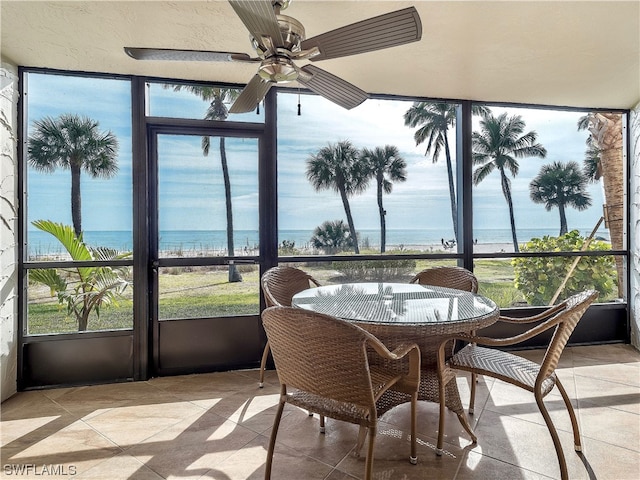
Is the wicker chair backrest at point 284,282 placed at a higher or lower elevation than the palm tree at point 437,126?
lower

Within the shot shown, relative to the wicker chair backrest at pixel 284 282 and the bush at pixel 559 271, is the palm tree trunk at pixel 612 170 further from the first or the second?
the wicker chair backrest at pixel 284 282

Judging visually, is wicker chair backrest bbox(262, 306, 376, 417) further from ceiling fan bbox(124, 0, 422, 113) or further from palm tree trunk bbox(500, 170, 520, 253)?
palm tree trunk bbox(500, 170, 520, 253)

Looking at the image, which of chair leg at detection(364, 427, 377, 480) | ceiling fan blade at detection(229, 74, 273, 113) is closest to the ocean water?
ceiling fan blade at detection(229, 74, 273, 113)

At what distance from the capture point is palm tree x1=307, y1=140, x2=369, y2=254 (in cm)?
348

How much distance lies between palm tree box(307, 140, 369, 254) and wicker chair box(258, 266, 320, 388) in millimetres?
775

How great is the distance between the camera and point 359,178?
3562mm

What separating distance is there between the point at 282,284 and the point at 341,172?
1336 mm

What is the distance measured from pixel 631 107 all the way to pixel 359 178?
311 cm

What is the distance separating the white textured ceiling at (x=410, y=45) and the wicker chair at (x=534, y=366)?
193cm

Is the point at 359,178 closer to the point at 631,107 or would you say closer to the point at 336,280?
the point at 336,280

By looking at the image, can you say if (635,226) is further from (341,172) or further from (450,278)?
(341,172)

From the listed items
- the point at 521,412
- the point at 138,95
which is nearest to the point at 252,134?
the point at 138,95

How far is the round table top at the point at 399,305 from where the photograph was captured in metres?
1.77

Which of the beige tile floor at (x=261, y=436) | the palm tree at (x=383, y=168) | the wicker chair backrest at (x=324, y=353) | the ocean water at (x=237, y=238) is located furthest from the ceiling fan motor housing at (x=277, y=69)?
the beige tile floor at (x=261, y=436)
